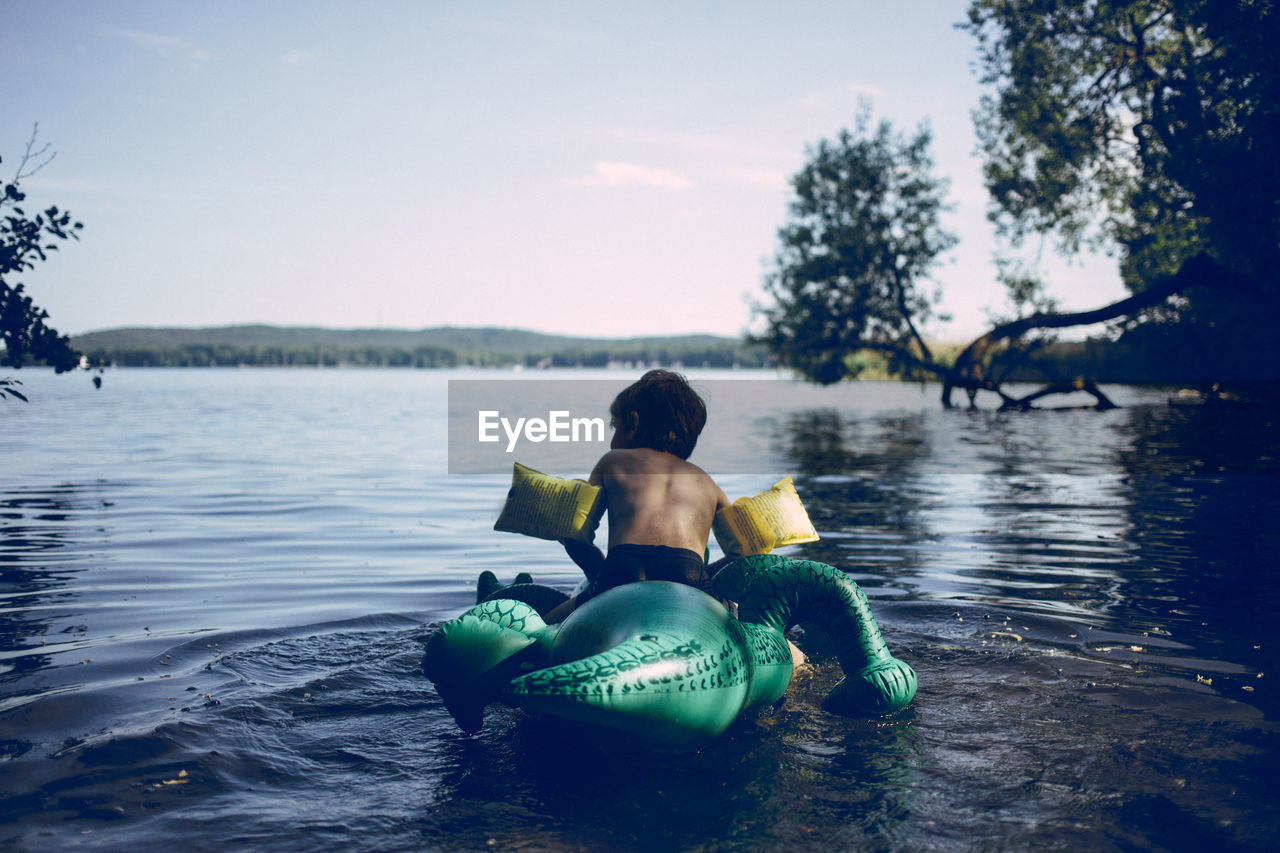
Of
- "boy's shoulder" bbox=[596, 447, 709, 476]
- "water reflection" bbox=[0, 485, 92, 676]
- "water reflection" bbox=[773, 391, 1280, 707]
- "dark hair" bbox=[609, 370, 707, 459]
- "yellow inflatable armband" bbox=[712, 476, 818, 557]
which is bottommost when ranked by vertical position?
"water reflection" bbox=[0, 485, 92, 676]

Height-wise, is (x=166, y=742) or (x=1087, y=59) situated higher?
(x=1087, y=59)

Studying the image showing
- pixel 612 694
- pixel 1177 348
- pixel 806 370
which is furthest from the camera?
pixel 806 370

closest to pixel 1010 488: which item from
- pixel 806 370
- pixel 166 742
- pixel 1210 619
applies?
pixel 1210 619

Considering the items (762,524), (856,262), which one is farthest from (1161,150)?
(762,524)

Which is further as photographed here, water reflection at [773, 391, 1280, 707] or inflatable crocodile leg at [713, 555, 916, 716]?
water reflection at [773, 391, 1280, 707]

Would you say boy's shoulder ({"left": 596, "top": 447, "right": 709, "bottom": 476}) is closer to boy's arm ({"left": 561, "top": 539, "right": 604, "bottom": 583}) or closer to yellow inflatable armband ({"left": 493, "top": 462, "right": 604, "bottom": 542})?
yellow inflatable armband ({"left": 493, "top": 462, "right": 604, "bottom": 542})

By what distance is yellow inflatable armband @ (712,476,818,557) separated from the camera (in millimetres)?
5383

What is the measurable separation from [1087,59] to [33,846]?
108ft

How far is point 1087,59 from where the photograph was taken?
29078mm

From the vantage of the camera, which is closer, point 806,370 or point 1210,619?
point 1210,619

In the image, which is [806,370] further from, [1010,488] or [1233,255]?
[1010,488]

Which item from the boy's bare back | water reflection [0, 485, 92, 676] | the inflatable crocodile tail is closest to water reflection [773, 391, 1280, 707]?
the inflatable crocodile tail

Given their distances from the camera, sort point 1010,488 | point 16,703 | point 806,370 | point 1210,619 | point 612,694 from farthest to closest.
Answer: point 806,370, point 1010,488, point 1210,619, point 16,703, point 612,694

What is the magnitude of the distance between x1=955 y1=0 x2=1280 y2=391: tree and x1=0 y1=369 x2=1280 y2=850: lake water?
9.87m
